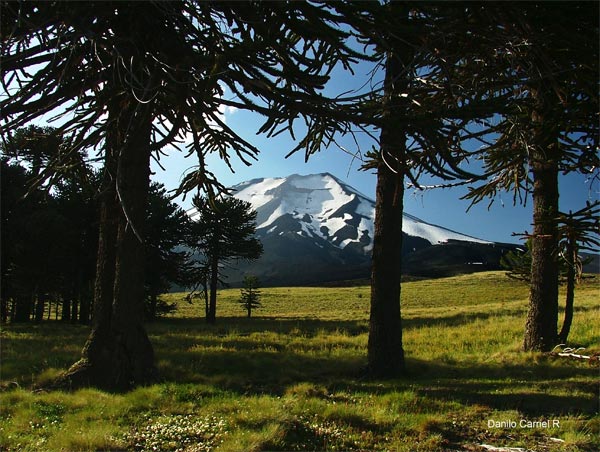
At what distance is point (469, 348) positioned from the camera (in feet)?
36.3

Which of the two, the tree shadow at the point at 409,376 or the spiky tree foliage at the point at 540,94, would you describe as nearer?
the spiky tree foliage at the point at 540,94

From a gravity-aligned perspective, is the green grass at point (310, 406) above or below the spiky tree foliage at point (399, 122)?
below

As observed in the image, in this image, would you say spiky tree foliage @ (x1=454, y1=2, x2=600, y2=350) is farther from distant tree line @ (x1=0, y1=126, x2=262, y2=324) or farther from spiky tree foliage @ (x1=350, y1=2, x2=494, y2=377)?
distant tree line @ (x1=0, y1=126, x2=262, y2=324)

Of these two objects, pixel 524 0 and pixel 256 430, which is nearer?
pixel 524 0

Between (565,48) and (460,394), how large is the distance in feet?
15.1

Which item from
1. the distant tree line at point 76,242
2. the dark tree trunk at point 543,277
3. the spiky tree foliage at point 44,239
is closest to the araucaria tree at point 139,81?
the dark tree trunk at point 543,277

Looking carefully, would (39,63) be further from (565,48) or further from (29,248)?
(29,248)

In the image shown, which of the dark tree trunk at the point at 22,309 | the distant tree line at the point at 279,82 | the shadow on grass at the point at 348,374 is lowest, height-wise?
the dark tree trunk at the point at 22,309

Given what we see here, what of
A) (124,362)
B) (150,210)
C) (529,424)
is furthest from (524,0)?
(150,210)

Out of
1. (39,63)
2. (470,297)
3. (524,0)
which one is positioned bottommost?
(470,297)

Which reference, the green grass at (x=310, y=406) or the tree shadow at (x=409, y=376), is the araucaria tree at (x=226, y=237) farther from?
the green grass at (x=310, y=406)

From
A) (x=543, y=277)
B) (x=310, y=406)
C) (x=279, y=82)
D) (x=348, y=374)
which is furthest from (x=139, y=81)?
(x=543, y=277)

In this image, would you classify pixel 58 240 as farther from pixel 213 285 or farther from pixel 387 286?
pixel 387 286

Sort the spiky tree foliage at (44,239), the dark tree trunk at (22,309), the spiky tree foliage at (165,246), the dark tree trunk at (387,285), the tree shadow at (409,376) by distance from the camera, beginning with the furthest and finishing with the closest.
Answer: the dark tree trunk at (22,309) → the spiky tree foliage at (165,246) → the spiky tree foliage at (44,239) → the dark tree trunk at (387,285) → the tree shadow at (409,376)
